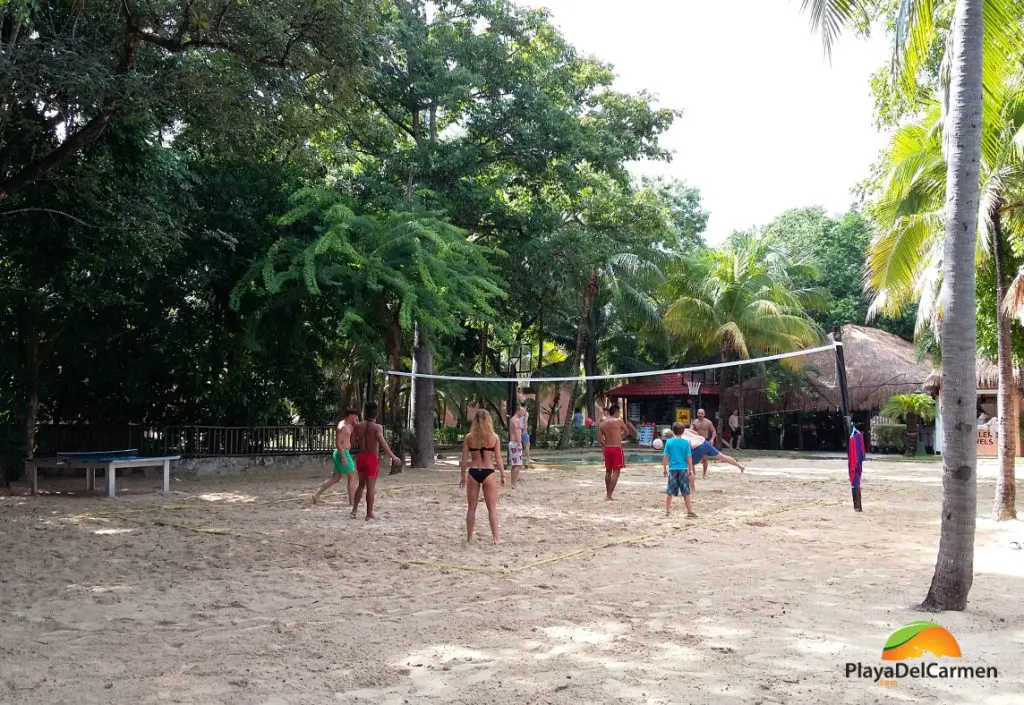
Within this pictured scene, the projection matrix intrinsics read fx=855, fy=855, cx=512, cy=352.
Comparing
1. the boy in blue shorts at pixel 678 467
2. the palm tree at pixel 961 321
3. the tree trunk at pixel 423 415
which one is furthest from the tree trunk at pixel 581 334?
the palm tree at pixel 961 321

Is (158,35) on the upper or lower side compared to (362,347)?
upper

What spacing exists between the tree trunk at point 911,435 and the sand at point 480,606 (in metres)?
15.6

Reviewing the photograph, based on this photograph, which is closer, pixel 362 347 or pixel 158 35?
pixel 158 35

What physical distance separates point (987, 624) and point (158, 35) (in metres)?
10.4

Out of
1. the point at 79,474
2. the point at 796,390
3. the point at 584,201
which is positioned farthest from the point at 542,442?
the point at 79,474

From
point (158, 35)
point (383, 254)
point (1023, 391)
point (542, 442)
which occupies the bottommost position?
point (542, 442)

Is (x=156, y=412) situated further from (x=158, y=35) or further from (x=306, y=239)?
(x=158, y=35)

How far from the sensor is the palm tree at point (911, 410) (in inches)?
1045

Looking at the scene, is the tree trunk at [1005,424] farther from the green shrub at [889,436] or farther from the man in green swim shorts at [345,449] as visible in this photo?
the green shrub at [889,436]

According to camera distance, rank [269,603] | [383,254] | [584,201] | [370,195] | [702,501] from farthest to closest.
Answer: [584,201]
[370,195]
[383,254]
[702,501]
[269,603]

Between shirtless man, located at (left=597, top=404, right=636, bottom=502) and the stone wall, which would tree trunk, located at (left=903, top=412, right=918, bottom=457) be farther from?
the stone wall

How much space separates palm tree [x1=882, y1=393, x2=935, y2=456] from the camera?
1045 inches

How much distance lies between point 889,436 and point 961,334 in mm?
22835

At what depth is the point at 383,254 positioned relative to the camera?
626 inches
